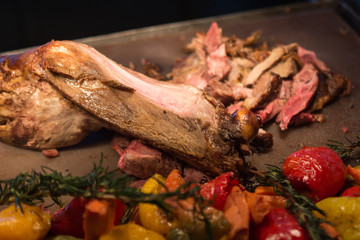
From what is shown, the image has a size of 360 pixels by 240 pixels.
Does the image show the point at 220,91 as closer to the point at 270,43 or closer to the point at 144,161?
the point at 144,161

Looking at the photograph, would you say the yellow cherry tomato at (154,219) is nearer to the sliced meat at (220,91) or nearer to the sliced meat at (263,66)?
the sliced meat at (220,91)

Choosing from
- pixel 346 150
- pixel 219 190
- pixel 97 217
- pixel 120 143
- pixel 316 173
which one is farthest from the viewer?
pixel 120 143

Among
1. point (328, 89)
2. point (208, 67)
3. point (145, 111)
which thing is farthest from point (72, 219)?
point (328, 89)

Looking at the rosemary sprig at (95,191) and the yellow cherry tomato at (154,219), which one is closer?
the rosemary sprig at (95,191)

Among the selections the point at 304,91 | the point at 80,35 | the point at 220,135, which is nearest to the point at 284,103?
the point at 304,91

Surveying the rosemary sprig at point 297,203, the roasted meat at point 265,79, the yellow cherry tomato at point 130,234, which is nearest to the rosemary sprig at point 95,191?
the yellow cherry tomato at point 130,234
